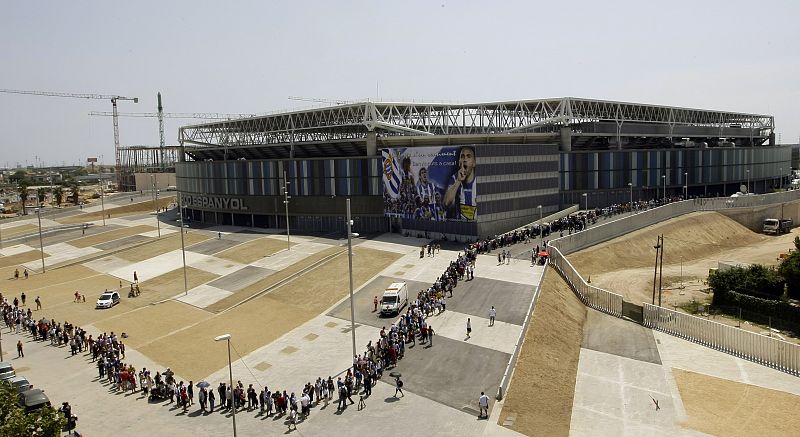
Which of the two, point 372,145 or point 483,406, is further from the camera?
point 372,145

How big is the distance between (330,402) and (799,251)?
44.4 meters

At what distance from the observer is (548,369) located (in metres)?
31.5

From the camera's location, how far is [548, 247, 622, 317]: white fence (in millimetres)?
43875

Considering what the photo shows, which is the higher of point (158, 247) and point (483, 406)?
point (158, 247)

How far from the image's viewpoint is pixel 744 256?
67875mm

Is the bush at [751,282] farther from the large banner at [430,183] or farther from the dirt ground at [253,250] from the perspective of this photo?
the dirt ground at [253,250]

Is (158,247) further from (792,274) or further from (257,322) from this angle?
(792,274)

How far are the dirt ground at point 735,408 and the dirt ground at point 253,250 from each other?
155 ft

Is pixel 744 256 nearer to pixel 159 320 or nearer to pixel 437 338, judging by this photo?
pixel 437 338

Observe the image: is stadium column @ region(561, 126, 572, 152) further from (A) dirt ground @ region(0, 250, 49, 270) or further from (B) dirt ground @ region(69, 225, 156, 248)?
(A) dirt ground @ region(0, 250, 49, 270)

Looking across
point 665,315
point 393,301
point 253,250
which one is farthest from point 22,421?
point 253,250

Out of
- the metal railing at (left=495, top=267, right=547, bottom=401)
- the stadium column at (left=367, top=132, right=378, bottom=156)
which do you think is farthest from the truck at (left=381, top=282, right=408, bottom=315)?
the stadium column at (left=367, top=132, right=378, bottom=156)

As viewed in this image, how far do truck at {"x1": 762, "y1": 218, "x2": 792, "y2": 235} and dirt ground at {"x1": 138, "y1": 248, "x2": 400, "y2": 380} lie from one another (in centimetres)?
6343

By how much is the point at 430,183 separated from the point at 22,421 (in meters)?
51.4
